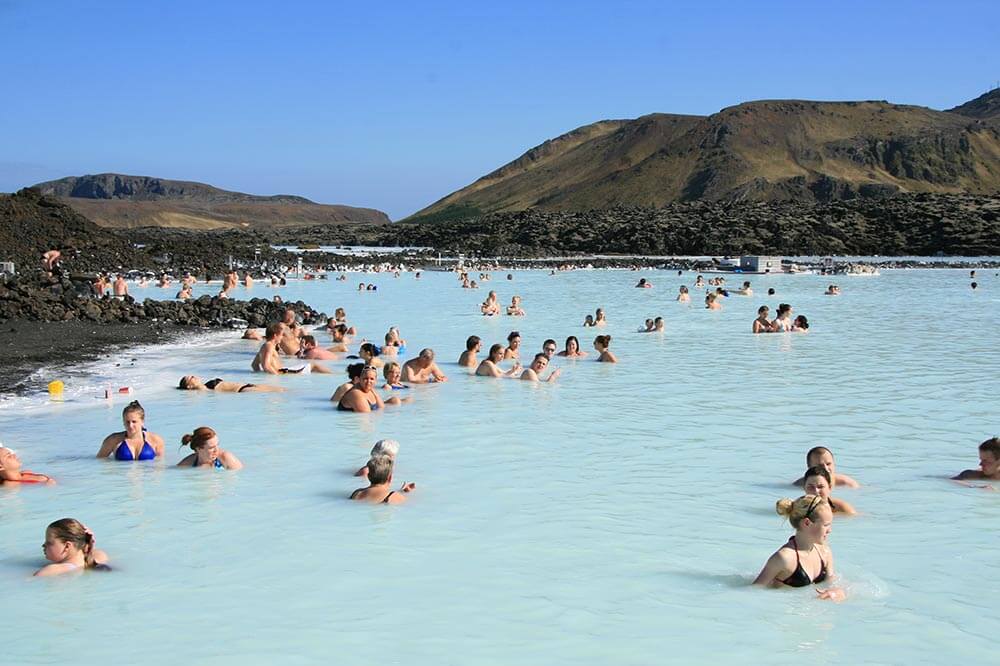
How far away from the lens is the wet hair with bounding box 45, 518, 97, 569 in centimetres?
622

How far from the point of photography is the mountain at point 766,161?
12106 centimetres

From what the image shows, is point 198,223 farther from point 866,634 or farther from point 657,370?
point 866,634

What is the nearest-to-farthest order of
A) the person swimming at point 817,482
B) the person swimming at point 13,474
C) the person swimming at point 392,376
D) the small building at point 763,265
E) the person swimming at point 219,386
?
the person swimming at point 817,482, the person swimming at point 13,474, the person swimming at point 392,376, the person swimming at point 219,386, the small building at point 763,265

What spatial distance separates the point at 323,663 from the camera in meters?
5.08

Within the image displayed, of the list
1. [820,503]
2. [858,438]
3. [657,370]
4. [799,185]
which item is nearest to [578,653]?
[820,503]

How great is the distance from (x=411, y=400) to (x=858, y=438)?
5070mm

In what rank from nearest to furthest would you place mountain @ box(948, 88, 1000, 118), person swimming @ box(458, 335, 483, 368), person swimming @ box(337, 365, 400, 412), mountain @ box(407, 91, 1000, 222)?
person swimming @ box(337, 365, 400, 412) → person swimming @ box(458, 335, 483, 368) → mountain @ box(407, 91, 1000, 222) → mountain @ box(948, 88, 1000, 118)

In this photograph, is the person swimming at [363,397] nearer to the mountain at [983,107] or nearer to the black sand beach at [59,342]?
the black sand beach at [59,342]

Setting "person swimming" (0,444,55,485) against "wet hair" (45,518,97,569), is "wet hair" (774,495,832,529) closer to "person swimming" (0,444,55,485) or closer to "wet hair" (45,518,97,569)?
"wet hair" (45,518,97,569)

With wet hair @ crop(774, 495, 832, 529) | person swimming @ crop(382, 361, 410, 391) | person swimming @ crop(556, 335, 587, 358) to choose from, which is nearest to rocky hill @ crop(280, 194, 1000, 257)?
person swimming @ crop(556, 335, 587, 358)

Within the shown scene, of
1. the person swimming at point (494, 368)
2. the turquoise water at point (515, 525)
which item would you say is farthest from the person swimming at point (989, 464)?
the person swimming at point (494, 368)

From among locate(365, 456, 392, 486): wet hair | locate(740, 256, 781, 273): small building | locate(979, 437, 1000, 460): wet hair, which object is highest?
locate(740, 256, 781, 273): small building

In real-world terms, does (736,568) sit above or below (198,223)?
below

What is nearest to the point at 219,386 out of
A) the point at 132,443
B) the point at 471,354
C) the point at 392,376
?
the point at 392,376
